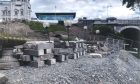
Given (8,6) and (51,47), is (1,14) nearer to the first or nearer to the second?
(8,6)

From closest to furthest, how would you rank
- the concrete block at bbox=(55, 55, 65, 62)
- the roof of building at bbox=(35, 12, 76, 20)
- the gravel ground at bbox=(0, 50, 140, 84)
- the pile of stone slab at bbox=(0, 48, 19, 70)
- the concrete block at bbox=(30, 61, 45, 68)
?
the gravel ground at bbox=(0, 50, 140, 84), the pile of stone slab at bbox=(0, 48, 19, 70), the concrete block at bbox=(30, 61, 45, 68), the concrete block at bbox=(55, 55, 65, 62), the roof of building at bbox=(35, 12, 76, 20)

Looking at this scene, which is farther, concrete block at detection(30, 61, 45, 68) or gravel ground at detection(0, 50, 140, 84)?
concrete block at detection(30, 61, 45, 68)

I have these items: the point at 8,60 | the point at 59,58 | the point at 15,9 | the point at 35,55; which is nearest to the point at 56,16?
the point at 15,9

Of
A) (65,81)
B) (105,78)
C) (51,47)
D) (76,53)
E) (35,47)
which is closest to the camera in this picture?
(65,81)

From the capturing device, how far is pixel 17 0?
8488 centimetres

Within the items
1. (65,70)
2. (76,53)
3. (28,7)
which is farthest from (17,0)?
A: (65,70)

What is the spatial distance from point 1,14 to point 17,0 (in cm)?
847

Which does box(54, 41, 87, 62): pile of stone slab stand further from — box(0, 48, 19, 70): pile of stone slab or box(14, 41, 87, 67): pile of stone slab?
box(0, 48, 19, 70): pile of stone slab

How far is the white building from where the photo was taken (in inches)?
3142

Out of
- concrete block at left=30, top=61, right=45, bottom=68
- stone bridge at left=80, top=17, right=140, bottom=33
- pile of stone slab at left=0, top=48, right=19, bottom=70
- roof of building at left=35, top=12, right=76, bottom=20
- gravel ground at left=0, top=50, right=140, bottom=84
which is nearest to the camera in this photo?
gravel ground at left=0, top=50, right=140, bottom=84

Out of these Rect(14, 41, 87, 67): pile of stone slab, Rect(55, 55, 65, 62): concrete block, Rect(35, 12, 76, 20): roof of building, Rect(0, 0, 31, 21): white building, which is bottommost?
Rect(55, 55, 65, 62): concrete block

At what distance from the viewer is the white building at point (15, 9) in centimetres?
7981

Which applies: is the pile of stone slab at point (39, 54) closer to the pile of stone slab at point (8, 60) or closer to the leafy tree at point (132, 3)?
the pile of stone slab at point (8, 60)

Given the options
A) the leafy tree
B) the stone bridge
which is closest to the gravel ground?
the leafy tree
